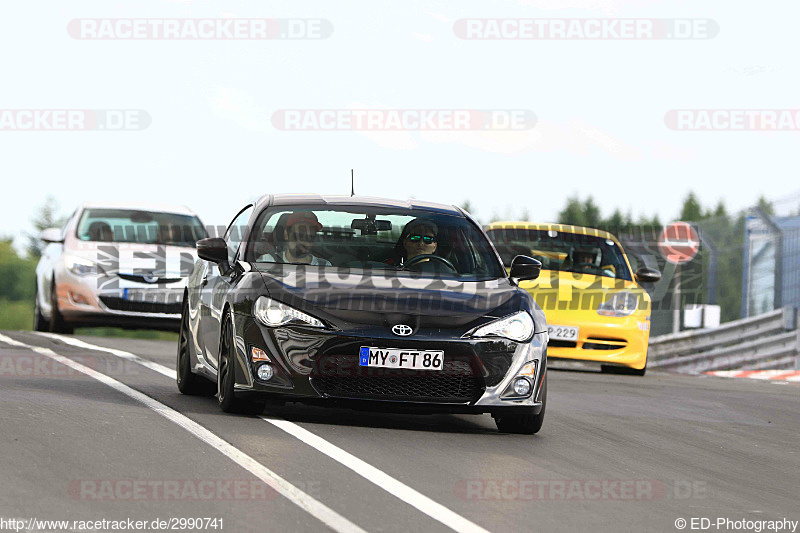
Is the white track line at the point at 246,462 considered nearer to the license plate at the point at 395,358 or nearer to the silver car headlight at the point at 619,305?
the license plate at the point at 395,358

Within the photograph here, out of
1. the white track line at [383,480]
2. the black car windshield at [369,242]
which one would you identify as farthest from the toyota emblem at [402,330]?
the black car windshield at [369,242]

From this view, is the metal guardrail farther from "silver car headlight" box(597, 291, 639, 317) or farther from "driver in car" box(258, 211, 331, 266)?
"driver in car" box(258, 211, 331, 266)

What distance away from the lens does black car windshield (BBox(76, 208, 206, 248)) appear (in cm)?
1761

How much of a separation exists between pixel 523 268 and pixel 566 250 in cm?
790

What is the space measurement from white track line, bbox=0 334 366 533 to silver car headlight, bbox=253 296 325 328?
0.74m

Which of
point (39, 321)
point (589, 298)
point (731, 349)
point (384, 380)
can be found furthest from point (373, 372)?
point (731, 349)

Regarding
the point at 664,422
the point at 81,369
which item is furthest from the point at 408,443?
the point at 81,369

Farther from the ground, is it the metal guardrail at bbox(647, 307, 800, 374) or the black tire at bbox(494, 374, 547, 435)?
the black tire at bbox(494, 374, 547, 435)

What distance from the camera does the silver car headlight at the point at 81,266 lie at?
1694 centimetres

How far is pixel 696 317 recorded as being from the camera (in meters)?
21.6

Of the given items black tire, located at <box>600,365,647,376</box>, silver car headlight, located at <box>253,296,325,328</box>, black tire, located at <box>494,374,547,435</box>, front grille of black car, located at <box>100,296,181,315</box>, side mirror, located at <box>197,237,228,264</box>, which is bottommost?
black tire, located at <box>600,365,647,376</box>

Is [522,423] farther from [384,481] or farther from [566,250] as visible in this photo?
[566,250]

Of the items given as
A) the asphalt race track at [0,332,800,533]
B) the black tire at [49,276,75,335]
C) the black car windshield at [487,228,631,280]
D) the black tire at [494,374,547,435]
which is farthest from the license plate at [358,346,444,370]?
the black tire at [49,276,75,335]

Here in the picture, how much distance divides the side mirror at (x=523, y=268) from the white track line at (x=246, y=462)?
2.36 m
